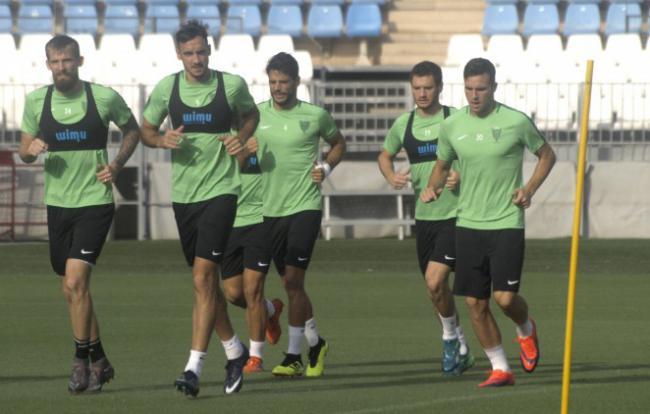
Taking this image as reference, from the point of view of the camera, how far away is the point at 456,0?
29.4 meters

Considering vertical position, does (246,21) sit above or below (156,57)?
above

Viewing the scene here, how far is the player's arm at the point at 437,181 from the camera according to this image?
1034cm

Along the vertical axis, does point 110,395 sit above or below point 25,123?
below

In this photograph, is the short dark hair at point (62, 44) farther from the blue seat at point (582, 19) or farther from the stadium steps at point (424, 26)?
the blue seat at point (582, 19)

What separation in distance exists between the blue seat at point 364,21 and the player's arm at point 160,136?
18.6 m

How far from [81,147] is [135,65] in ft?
58.1

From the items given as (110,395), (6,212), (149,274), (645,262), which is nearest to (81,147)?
(110,395)

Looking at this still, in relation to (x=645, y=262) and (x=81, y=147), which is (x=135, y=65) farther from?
(x=81, y=147)

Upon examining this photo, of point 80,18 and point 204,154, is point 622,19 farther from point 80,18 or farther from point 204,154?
point 204,154

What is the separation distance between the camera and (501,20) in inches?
1117

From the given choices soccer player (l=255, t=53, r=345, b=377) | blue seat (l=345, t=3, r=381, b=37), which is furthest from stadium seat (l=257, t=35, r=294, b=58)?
soccer player (l=255, t=53, r=345, b=377)

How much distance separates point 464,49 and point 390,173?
15800 mm

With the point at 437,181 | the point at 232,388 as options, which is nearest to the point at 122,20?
the point at 437,181

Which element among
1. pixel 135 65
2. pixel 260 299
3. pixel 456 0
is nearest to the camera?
pixel 260 299
